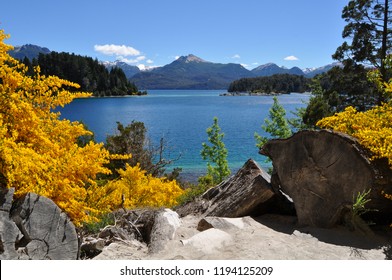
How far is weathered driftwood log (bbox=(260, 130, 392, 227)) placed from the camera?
704 cm

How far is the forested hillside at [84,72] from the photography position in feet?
496

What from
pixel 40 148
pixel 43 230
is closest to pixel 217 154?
pixel 40 148

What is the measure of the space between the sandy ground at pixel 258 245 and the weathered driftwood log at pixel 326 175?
454mm

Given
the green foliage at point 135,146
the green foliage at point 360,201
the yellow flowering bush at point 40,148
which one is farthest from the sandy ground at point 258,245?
the green foliage at point 135,146

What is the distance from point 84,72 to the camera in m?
156

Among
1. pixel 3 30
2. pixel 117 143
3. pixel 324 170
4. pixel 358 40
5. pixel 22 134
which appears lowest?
pixel 117 143

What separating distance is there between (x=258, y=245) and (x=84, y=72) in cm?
15929

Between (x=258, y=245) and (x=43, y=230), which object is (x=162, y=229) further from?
(x=43, y=230)

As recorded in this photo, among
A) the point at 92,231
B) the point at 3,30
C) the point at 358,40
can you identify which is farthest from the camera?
the point at 358,40

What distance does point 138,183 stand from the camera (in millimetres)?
13695

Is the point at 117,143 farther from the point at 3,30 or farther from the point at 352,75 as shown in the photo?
the point at 3,30

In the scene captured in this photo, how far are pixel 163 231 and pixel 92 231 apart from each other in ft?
5.78

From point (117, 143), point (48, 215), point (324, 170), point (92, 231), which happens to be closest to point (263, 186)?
point (324, 170)

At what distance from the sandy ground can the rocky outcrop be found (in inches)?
39.1
